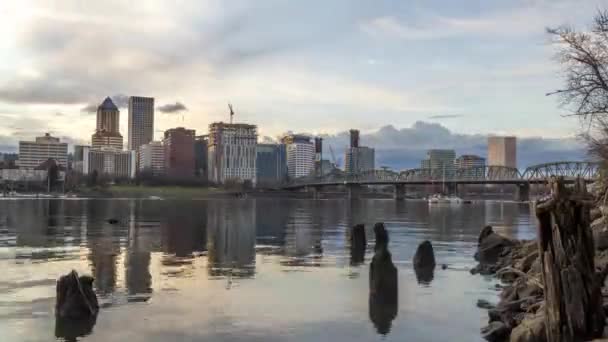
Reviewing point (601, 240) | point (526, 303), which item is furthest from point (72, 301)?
point (601, 240)

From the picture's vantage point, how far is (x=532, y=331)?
16844 mm

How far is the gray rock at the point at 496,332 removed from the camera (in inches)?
792

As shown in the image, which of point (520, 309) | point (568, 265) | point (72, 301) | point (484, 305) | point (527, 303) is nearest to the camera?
point (568, 265)

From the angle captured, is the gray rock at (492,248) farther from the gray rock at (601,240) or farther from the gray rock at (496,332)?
the gray rock at (496,332)

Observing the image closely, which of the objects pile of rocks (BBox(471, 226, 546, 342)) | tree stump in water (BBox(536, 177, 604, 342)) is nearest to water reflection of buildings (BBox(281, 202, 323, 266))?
pile of rocks (BBox(471, 226, 546, 342))

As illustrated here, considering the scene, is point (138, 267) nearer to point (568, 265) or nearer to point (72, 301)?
point (72, 301)

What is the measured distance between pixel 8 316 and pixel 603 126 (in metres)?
25.5

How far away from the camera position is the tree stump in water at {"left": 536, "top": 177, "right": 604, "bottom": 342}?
15125 mm

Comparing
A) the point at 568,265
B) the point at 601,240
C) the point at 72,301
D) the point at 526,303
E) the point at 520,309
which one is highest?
the point at 568,265

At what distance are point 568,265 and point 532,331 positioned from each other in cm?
245

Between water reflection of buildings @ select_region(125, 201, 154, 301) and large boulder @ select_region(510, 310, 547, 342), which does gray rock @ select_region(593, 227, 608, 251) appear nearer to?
large boulder @ select_region(510, 310, 547, 342)

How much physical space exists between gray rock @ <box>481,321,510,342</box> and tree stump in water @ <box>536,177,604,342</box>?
4.52 metres

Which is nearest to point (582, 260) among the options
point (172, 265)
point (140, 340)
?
point (140, 340)

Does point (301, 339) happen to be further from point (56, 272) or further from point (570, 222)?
point (56, 272)
